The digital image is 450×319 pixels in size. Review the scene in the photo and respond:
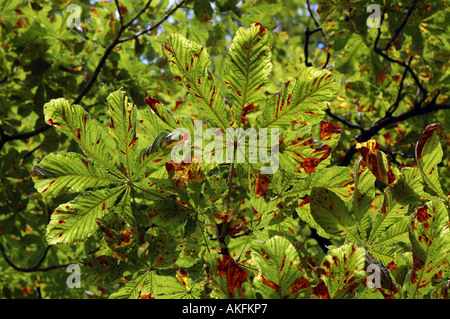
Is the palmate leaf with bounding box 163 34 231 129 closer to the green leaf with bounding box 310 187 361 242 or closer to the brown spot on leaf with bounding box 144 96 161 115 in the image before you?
the brown spot on leaf with bounding box 144 96 161 115

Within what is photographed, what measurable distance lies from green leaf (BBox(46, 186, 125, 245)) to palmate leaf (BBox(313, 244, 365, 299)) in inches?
19.2

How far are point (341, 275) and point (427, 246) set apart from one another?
0.17 m

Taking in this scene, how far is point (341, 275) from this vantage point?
0.64m

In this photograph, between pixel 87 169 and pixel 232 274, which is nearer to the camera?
pixel 232 274

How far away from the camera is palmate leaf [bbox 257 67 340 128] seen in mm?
791

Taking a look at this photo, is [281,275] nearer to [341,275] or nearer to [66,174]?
[341,275]

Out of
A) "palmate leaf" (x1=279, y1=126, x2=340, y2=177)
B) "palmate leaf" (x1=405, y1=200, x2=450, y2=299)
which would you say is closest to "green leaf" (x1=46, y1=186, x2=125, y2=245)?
"palmate leaf" (x1=279, y1=126, x2=340, y2=177)

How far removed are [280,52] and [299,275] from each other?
3108 millimetres

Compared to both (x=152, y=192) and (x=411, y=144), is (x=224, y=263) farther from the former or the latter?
(x=411, y=144)

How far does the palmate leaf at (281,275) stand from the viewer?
0.64m

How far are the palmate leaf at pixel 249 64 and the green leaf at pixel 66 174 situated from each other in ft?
1.11

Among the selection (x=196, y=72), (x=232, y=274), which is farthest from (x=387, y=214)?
(x=196, y=72)

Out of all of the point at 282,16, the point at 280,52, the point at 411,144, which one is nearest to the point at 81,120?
the point at 411,144

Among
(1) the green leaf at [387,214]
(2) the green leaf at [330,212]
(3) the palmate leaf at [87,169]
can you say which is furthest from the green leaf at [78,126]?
(1) the green leaf at [387,214]
